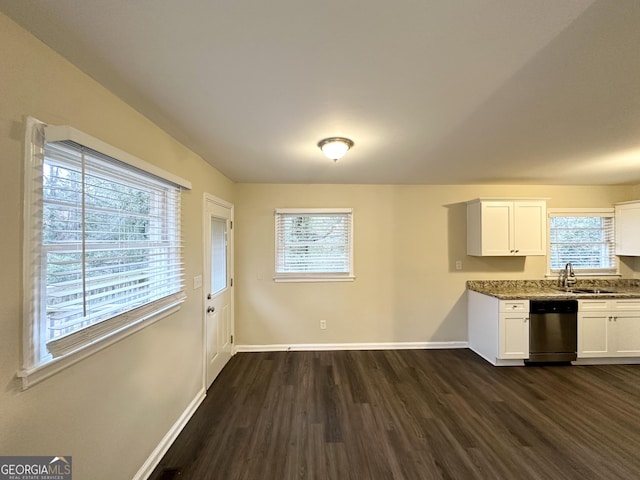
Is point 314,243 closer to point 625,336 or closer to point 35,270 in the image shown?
point 35,270

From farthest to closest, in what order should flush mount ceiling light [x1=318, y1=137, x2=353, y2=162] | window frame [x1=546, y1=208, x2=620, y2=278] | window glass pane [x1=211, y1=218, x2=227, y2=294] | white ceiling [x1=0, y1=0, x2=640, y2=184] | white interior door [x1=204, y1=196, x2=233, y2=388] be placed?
window frame [x1=546, y1=208, x2=620, y2=278]
window glass pane [x1=211, y1=218, x2=227, y2=294]
white interior door [x1=204, y1=196, x2=233, y2=388]
flush mount ceiling light [x1=318, y1=137, x2=353, y2=162]
white ceiling [x1=0, y1=0, x2=640, y2=184]

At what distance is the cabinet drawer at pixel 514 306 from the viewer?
3.33m

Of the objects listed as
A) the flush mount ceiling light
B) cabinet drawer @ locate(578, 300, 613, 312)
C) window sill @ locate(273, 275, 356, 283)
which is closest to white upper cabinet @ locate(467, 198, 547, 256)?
cabinet drawer @ locate(578, 300, 613, 312)

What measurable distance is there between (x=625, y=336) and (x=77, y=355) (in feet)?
18.1

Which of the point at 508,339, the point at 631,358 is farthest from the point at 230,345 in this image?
the point at 631,358

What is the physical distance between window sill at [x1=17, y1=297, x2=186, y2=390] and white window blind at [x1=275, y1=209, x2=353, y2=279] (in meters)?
2.14

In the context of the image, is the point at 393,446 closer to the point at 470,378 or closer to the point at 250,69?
the point at 470,378

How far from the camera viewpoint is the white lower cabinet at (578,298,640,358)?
132 inches

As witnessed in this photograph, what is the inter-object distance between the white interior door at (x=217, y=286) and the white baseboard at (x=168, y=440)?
10.7 inches

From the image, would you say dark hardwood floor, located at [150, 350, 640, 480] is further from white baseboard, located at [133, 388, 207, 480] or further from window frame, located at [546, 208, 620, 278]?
window frame, located at [546, 208, 620, 278]

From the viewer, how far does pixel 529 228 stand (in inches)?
144

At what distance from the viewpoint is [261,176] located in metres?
3.51

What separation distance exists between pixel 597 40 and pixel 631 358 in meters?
4.35

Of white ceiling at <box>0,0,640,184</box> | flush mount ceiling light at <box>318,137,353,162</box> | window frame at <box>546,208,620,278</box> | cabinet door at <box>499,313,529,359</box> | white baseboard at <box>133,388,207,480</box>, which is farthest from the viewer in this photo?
window frame at <box>546,208,620,278</box>
